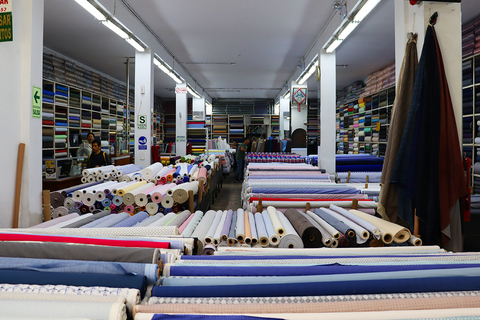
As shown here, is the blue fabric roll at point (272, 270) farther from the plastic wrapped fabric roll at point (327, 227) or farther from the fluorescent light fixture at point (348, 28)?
the fluorescent light fixture at point (348, 28)

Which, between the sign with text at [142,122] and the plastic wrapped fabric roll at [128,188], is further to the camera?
the sign with text at [142,122]

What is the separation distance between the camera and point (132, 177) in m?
5.27

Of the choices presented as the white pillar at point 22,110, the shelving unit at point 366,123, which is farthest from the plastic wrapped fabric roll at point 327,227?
the shelving unit at point 366,123

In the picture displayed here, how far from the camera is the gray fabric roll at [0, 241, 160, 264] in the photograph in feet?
4.57

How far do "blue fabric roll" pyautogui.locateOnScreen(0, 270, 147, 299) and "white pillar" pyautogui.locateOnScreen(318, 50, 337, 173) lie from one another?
21.3 feet

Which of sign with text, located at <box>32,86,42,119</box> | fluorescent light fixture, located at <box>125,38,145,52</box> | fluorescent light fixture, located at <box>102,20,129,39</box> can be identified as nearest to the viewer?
sign with text, located at <box>32,86,42,119</box>

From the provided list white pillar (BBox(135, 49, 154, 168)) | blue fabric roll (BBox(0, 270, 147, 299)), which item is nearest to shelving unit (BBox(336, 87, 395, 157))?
white pillar (BBox(135, 49, 154, 168))

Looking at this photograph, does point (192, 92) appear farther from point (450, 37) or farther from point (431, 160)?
point (431, 160)

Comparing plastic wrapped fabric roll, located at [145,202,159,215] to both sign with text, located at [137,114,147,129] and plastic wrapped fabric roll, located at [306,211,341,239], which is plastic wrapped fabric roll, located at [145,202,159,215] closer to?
plastic wrapped fabric roll, located at [306,211,341,239]

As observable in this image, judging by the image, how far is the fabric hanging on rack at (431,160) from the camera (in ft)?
8.25

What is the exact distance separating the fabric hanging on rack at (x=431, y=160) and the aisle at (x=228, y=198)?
18.3 ft

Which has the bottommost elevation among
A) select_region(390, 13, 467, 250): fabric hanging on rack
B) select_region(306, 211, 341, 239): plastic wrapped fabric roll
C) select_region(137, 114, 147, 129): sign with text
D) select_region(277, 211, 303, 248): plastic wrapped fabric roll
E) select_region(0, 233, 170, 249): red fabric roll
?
select_region(277, 211, 303, 248): plastic wrapped fabric roll

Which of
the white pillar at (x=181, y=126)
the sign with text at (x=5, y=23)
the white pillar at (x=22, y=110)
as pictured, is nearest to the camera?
the sign with text at (x=5, y=23)

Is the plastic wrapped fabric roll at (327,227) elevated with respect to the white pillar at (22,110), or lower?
lower
